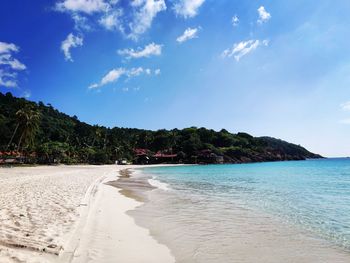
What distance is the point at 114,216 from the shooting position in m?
10.7

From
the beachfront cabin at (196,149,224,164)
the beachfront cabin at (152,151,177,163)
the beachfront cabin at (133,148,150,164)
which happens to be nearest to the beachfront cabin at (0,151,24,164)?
the beachfront cabin at (133,148,150,164)

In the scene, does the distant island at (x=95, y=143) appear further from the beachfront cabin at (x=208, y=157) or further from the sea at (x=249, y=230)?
the sea at (x=249, y=230)

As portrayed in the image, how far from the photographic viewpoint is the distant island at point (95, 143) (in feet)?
232

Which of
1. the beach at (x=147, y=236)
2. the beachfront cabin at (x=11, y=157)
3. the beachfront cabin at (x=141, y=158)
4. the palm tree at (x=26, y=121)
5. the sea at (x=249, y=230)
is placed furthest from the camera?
the beachfront cabin at (x=141, y=158)

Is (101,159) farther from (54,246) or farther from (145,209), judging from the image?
(54,246)

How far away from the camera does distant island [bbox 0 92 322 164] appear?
7062cm

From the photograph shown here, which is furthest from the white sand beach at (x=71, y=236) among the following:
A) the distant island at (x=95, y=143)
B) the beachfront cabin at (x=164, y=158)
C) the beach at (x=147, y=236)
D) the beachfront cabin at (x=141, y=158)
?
the beachfront cabin at (x=164, y=158)

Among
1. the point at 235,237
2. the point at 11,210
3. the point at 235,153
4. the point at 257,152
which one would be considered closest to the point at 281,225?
the point at 235,237

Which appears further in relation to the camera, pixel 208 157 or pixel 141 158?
pixel 208 157

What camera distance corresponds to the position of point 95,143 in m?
118

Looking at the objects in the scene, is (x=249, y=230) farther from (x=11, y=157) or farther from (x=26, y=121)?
(x=11, y=157)

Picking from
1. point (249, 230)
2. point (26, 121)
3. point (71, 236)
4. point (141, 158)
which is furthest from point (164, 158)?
point (71, 236)

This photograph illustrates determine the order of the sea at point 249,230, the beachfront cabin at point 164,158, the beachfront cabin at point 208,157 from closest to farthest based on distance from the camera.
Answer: the sea at point 249,230 → the beachfront cabin at point 164,158 → the beachfront cabin at point 208,157

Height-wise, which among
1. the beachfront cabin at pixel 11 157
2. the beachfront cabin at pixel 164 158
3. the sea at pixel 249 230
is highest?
the beachfront cabin at pixel 164 158
